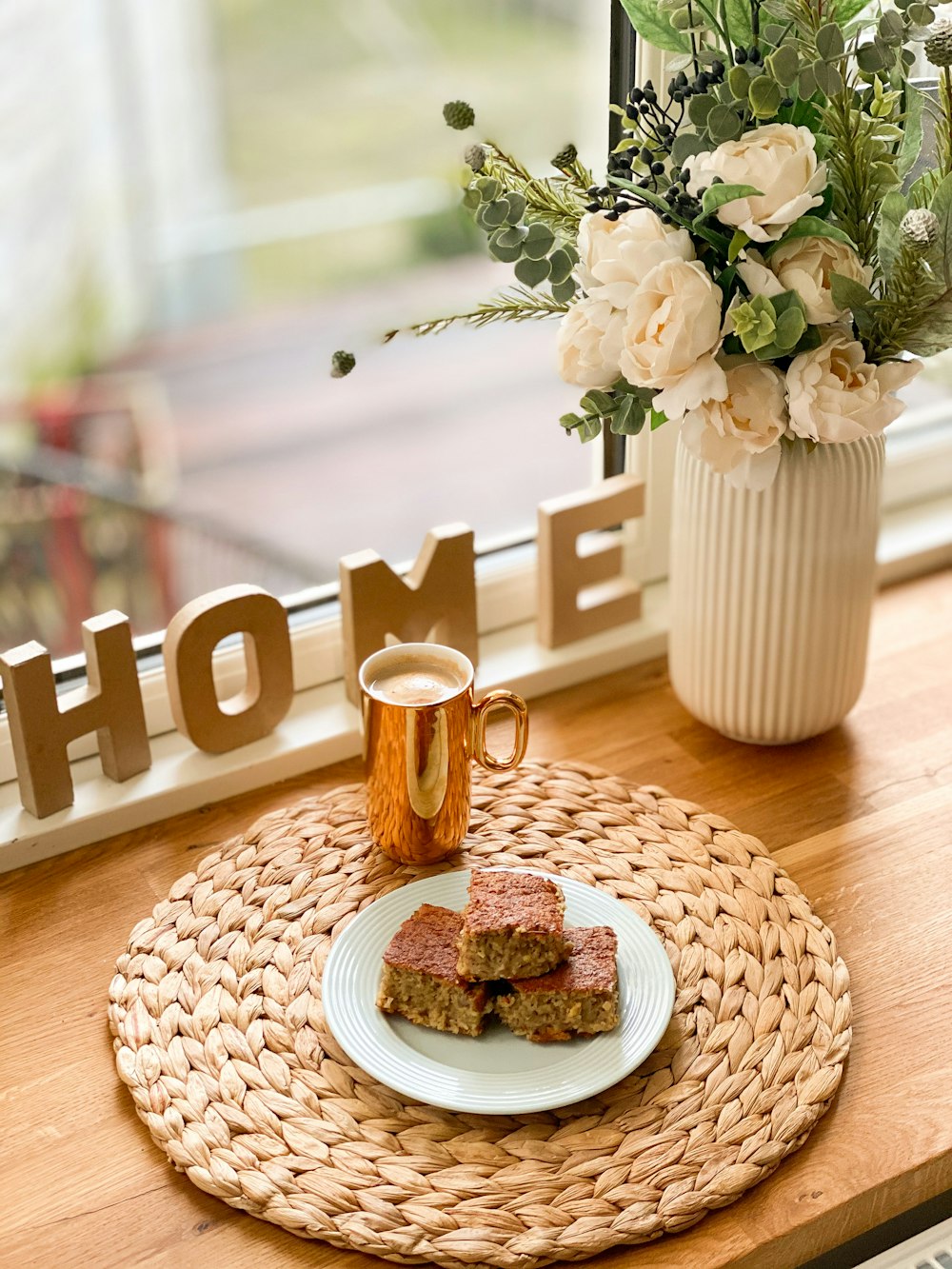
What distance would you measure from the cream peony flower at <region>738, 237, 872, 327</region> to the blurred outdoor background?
1.58m

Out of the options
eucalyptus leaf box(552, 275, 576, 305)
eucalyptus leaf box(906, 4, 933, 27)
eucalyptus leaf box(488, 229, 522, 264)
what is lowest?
eucalyptus leaf box(552, 275, 576, 305)

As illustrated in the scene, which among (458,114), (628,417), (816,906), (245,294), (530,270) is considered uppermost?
(458,114)

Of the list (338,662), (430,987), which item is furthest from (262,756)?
(430,987)

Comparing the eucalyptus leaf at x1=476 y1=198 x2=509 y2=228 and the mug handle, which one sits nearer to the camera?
the eucalyptus leaf at x1=476 y1=198 x2=509 y2=228

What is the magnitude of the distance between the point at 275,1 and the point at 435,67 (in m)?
0.50

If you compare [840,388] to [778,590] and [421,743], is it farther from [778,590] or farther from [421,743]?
[421,743]

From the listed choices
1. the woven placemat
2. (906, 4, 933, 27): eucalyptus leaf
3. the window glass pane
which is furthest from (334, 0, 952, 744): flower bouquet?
the window glass pane

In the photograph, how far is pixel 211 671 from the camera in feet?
3.74

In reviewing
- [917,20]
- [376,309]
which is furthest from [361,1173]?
[376,309]

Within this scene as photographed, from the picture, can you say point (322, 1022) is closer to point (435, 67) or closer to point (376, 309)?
point (435, 67)

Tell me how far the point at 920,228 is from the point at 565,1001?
0.55 m

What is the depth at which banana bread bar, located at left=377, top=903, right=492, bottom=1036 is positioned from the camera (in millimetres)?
859

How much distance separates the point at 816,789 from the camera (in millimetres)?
1155

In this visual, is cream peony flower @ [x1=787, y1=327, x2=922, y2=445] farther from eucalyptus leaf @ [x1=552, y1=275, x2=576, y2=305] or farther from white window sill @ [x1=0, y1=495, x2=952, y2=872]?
white window sill @ [x1=0, y1=495, x2=952, y2=872]
